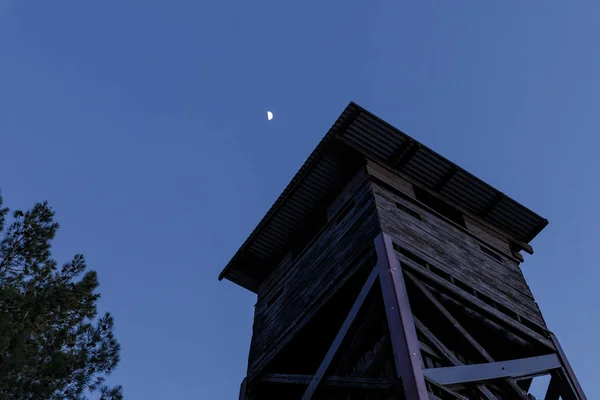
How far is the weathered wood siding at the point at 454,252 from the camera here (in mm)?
10445

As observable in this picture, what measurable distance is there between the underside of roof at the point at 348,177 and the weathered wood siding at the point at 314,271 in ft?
2.35

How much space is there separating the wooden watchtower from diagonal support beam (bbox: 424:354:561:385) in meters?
0.02

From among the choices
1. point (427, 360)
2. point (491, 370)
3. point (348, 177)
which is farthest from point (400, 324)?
point (348, 177)

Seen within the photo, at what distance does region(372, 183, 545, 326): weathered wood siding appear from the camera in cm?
1045

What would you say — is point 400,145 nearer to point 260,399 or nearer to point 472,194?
point 472,194

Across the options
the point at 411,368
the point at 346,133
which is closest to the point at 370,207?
the point at 346,133

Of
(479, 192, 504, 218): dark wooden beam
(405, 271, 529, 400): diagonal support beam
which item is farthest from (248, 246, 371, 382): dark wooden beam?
(479, 192, 504, 218): dark wooden beam

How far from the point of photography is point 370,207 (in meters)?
11.0

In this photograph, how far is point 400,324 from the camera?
7.65 meters

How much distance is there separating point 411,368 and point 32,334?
27.3ft

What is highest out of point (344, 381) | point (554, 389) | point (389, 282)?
point (389, 282)

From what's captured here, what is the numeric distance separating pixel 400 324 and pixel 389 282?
2.87 ft

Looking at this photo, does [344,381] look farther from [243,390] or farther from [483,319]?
[243,390]

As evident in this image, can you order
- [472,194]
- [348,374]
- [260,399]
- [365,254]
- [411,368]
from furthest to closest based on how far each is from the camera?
[472,194]
[260,399]
[365,254]
[348,374]
[411,368]
